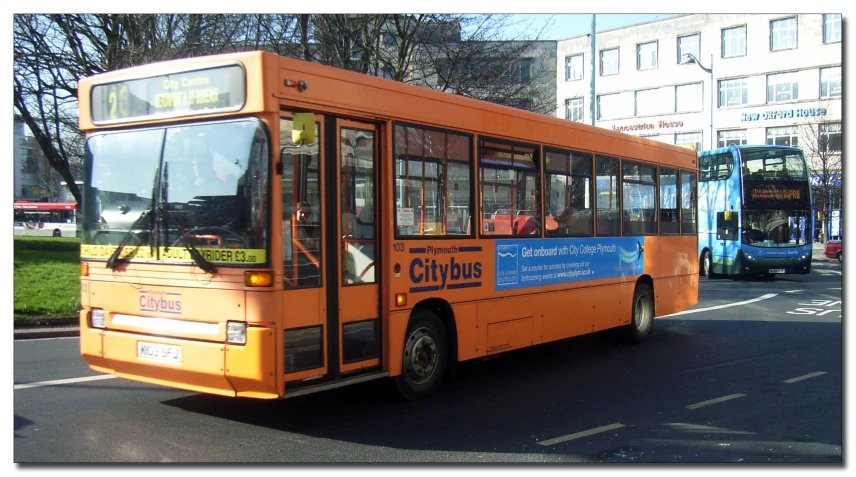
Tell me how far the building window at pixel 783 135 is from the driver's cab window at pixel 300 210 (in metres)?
40.2

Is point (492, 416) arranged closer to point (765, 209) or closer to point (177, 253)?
point (177, 253)

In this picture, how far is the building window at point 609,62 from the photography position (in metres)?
39.7

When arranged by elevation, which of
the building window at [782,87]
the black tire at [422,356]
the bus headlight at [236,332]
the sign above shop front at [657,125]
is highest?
the building window at [782,87]

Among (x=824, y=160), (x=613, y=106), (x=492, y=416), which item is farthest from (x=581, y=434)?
(x=824, y=160)

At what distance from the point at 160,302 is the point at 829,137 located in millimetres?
→ 39140

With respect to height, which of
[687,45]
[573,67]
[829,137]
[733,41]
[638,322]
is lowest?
[638,322]

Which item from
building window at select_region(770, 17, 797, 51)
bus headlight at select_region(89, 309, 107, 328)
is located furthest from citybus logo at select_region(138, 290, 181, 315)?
building window at select_region(770, 17, 797, 51)

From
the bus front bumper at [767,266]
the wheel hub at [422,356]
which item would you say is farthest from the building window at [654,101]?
the wheel hub at [422,356]

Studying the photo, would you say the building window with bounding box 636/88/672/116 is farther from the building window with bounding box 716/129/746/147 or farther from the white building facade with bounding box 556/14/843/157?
the building window with bounding box 716/129/746/147

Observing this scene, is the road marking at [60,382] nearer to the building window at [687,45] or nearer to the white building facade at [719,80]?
the white building facade at [719,80]

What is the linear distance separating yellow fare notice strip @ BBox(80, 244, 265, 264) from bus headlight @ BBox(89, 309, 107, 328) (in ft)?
1.65

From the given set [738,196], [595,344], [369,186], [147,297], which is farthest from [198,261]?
[738,196]

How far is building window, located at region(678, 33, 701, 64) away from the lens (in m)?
38.3

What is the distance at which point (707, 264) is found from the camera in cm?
3027
